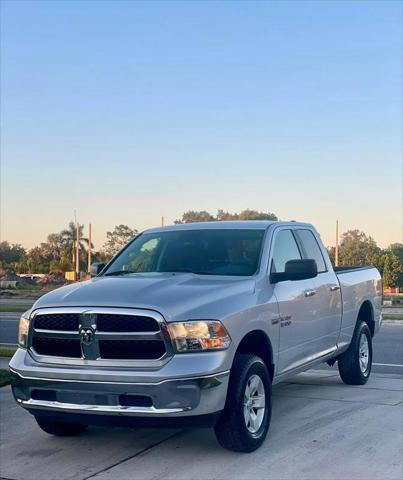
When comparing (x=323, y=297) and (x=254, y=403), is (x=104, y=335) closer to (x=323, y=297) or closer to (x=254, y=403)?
(x=254, y=403)

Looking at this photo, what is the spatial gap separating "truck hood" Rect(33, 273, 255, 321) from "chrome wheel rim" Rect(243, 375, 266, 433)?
68 centimetres

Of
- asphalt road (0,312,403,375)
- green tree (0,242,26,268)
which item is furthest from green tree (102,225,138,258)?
asphalt road (0,312,403,375)

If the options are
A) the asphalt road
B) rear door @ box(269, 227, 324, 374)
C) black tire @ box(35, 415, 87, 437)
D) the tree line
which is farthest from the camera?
the tree line

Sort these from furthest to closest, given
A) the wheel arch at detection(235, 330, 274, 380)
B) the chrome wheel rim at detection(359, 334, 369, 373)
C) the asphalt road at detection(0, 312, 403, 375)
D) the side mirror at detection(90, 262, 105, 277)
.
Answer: the asphalt road at detection(0, 312, 403, 375) < the chrome wheel rim at detection(359, 334, 369, 373) < the side mirror at detection(90, 262, 105, 277) < the wheel arch at detection(235, 330, 274, 380)

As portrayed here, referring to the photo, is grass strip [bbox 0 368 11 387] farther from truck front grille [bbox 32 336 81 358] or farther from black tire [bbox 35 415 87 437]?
truck front grille [bbox 32 336 81 358]

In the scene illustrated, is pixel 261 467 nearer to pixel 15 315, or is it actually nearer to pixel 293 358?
pixel 293 358

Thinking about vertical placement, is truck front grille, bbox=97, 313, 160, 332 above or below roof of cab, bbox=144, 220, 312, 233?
below

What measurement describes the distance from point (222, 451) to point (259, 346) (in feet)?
3.15

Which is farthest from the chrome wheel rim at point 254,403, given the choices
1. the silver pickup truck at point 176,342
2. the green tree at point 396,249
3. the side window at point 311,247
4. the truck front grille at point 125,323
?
the green tree at point 396,249

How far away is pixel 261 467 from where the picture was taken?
5434mm

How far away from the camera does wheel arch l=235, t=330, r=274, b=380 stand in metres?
5.97

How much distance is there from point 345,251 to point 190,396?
68.8 meters

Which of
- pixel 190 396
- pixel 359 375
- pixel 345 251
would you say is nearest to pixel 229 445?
pixel 190 396

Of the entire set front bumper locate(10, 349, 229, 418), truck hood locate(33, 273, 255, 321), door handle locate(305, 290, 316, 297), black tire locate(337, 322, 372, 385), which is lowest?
black tire locate(337, 322, 372, 385)
